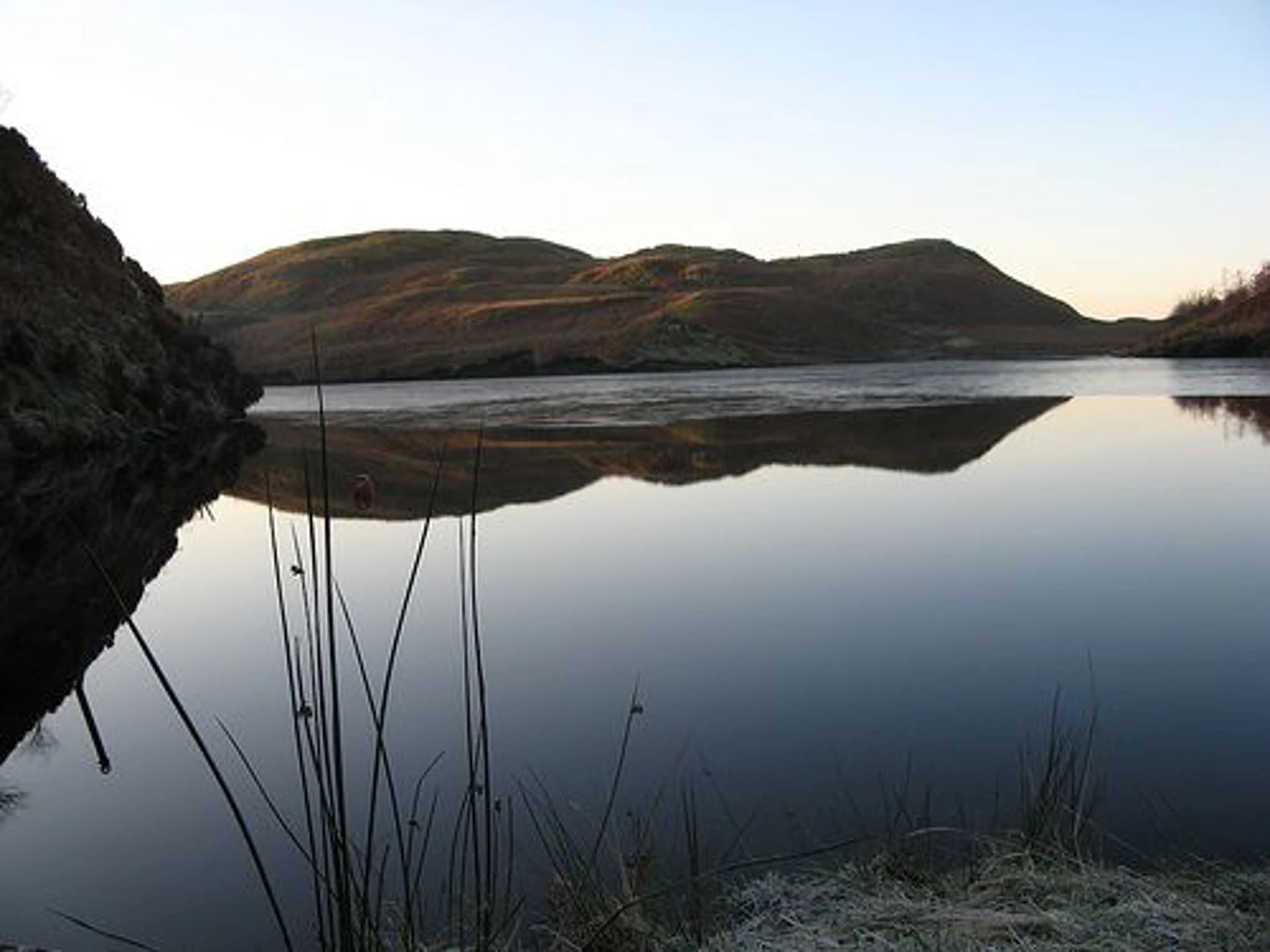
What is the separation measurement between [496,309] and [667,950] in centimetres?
15149

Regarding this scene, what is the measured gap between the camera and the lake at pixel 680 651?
6.19 m

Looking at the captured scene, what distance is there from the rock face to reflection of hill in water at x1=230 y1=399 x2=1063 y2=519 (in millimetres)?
3585

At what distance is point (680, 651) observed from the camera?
1014 cm

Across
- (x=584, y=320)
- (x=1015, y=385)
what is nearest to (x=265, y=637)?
(x=1015, y=385)

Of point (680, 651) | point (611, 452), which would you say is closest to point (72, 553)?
point (680, 651)

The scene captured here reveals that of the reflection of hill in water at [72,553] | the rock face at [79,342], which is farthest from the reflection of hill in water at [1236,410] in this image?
the rock face at [79,342]

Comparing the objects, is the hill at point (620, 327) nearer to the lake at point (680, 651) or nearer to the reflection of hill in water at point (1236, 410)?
the reflection of hill in water at point (1236, 410)

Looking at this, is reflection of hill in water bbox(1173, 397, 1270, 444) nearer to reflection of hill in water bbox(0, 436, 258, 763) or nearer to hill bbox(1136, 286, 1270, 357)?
reflection of hill in water bbox(0, 436, 258, 763)

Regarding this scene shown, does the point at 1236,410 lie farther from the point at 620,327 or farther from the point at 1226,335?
the point at 620,327

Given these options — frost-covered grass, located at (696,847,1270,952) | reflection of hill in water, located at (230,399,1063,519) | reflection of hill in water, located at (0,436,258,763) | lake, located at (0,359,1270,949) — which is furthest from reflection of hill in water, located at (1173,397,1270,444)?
reflection of hill in water, located at (0,436,258,763)

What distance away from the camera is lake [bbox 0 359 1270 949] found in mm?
6191

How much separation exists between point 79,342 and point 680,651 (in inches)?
1031

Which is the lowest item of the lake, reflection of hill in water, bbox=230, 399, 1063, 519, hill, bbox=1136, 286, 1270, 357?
the lake

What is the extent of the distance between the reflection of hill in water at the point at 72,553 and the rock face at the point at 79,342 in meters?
1.88
